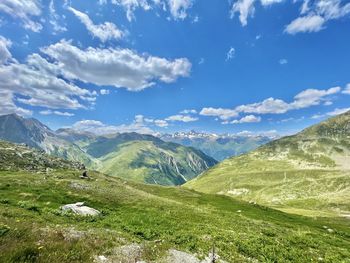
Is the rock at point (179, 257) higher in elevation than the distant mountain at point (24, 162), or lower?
lower

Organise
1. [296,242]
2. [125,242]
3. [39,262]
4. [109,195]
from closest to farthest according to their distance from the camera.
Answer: [39,262]
[125,242]
[296,242]
[109,195]

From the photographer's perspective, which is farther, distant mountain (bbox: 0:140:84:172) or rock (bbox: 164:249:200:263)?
distant mountain (bbox: 0:140:84:172)

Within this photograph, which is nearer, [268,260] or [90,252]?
[90,252]

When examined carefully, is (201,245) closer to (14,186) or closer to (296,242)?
(296,242)

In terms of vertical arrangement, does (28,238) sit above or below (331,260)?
above

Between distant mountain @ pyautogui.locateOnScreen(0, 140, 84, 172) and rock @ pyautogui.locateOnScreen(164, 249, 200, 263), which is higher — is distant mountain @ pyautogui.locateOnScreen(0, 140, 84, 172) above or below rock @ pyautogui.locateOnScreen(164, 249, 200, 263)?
above

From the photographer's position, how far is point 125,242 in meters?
19.5

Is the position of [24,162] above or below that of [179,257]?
above

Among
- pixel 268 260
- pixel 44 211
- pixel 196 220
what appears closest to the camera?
pixel 268 260

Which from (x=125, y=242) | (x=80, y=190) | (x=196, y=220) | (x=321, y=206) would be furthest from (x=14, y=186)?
(x=321, y=206)

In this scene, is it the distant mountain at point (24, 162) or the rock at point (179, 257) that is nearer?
the rock at point (179, 257)

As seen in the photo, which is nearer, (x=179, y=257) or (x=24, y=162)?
(x=179, y=257)

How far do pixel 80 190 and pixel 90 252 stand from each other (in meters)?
40.1

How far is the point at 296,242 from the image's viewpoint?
30.0 meters
